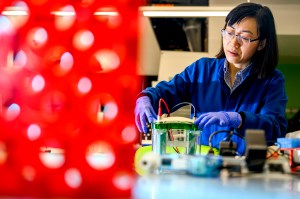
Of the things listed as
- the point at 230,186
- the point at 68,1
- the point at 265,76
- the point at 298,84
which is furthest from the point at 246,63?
the point at 298,84

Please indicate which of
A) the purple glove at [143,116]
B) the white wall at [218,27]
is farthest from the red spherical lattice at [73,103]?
the white wall at [218,27]

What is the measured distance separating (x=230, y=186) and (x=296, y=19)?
9.24 ft

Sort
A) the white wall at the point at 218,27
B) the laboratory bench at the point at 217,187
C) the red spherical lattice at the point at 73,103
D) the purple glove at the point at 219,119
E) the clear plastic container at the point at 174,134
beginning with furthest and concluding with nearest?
the white wall at the point at 218,27
the purple glove at the point at 219,119
the clear plastic container at the point at 174,134
the laboratory bench at the point at 217,187
the red spherical lattice at the point at 73,103

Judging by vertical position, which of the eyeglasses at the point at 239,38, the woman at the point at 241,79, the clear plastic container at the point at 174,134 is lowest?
the clear plastic container at the point at 174,134

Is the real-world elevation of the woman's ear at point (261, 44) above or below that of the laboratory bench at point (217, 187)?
above

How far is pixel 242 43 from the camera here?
5.46 ft

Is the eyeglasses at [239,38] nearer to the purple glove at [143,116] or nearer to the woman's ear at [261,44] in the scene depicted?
the woman's ear at [261,44]

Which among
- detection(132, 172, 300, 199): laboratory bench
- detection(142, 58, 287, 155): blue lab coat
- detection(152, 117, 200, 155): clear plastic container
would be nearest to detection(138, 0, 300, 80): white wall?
detection(142, 58, 287, 155): blue lab coat

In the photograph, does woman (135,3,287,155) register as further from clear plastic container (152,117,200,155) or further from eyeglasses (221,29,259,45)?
clear plastic container (152,117,200,155)

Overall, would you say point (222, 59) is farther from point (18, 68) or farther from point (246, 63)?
point (18, 68)

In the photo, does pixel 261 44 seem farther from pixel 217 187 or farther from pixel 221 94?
pixel 217 187

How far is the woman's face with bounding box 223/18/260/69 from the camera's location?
1.66m

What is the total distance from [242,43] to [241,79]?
17 centimetres

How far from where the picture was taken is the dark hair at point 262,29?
167 cm
